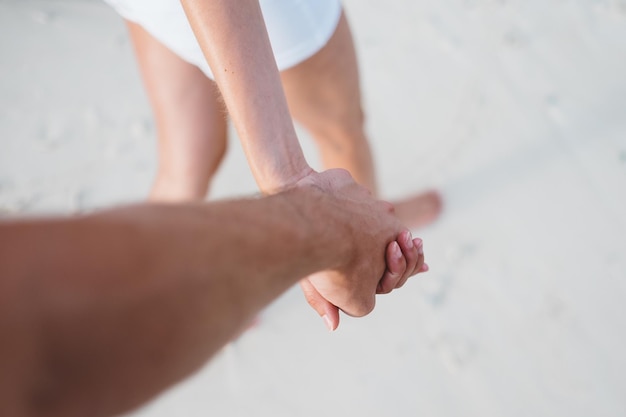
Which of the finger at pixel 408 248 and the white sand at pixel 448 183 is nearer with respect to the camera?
the finger at pixel 408 248

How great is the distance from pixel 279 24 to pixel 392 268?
0.99 ft

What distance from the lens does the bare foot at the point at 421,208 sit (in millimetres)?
1155

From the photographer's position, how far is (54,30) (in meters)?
1.47

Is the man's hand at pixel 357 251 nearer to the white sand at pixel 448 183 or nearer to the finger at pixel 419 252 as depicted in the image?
the finger at pixel 419 252

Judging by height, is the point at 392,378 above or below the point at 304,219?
below

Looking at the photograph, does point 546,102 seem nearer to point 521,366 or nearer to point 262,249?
point 521,366

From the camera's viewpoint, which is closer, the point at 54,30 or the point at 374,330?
the point at 374,330

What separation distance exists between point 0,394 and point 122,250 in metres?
0.09

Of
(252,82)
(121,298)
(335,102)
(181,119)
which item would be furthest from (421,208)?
(121,298)

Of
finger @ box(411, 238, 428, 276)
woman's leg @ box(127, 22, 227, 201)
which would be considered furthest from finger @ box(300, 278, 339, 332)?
woman's leg @ box(127, 22, 227, 201)

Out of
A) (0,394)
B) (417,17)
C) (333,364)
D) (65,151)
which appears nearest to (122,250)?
(0,394)

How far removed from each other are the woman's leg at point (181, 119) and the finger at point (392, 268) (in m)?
0.36

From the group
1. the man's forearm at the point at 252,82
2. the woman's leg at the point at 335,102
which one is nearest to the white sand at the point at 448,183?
the woman's leg at the point at 335,102

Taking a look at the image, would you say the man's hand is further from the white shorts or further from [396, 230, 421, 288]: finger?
the white shorts
